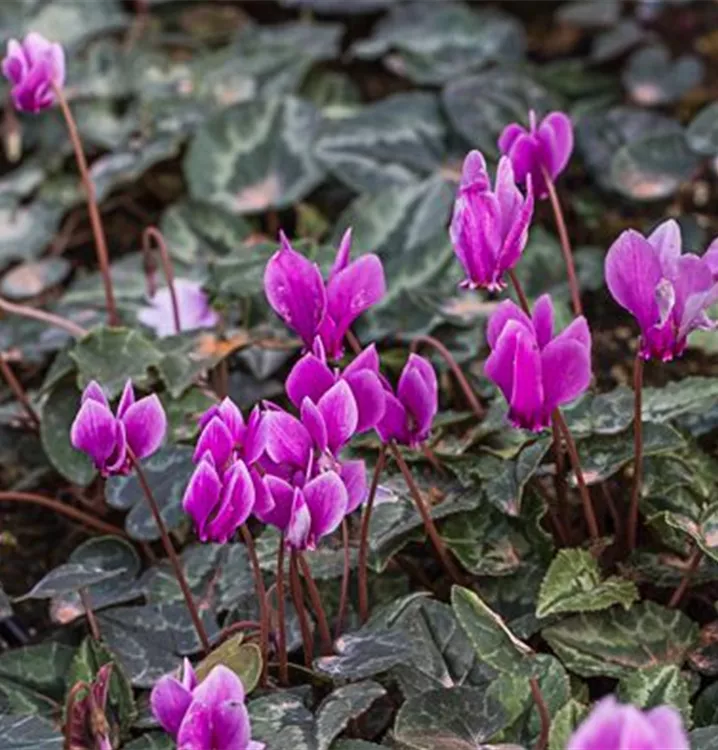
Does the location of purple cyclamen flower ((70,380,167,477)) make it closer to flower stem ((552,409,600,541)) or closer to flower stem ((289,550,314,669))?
flower stem ((289,550,314,669))

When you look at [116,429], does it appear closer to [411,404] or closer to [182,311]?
[411,404]

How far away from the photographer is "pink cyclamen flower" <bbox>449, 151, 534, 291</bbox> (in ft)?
4.13

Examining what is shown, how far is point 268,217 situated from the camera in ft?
7.80

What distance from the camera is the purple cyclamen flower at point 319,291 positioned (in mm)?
1288

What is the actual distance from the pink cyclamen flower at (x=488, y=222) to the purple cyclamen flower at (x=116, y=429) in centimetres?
27

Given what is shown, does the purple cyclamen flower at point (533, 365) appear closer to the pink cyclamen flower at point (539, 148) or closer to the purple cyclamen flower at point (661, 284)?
the purple cyclamen flower at point (661, 284)

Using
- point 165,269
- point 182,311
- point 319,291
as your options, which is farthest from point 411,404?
point 182,311

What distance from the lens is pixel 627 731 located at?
35.1 inches

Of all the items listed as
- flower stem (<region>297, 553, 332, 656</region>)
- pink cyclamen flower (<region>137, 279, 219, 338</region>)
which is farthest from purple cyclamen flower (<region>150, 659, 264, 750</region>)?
pink cyclamen flower (<region>137, 279, 219, 338</region>)

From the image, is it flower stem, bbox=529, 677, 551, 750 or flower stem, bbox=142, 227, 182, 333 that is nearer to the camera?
flower stem, bbox=529, 677, 551, 750

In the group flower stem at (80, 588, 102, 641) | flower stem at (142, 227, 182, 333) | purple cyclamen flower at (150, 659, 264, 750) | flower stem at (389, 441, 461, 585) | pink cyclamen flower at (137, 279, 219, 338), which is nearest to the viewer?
purple cyclamen flower at (150, 659, 264, 750)

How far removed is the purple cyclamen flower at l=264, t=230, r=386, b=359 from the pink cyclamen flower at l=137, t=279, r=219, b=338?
64 centimetres

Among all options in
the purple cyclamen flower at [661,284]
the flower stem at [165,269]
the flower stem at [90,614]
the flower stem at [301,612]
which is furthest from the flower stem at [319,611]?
the flower stem at [165,269]

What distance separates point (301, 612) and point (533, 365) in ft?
1.05
